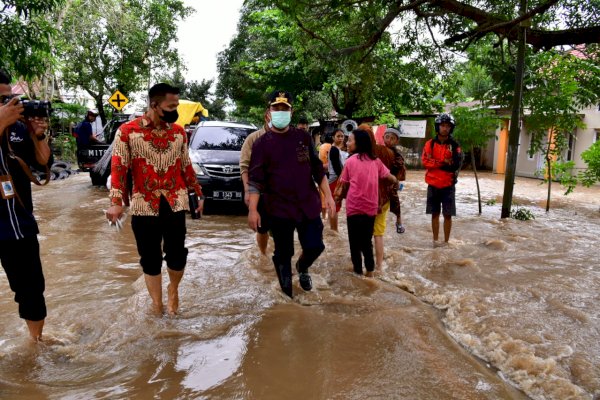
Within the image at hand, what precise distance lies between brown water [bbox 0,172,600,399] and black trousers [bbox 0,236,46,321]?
30 cm

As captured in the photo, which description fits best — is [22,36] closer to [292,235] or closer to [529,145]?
[292,235]

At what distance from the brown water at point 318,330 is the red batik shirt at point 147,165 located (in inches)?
38.6

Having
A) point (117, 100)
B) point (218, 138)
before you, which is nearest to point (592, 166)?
point (218, 138)

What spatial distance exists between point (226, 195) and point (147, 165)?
5335 mm

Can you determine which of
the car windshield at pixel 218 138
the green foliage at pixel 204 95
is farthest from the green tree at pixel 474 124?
the green foliage at pixel 204 95

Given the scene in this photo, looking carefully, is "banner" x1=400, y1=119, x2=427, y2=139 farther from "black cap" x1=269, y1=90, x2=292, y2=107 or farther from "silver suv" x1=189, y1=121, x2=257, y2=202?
"black cap" x1=269, y1=90, x2=292, y2=107

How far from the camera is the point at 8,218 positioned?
9.66 ft

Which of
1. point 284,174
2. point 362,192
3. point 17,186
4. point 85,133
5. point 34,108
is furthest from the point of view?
point 85,133

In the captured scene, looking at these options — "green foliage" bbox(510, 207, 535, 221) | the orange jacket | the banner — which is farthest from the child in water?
the banner

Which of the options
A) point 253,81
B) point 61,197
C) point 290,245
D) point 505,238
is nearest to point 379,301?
point 290,245

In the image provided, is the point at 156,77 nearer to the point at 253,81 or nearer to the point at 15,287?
the point at 253,81

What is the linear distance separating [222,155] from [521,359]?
7128mm

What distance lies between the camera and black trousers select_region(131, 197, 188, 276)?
12.3 ft

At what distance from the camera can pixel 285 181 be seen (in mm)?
4262
